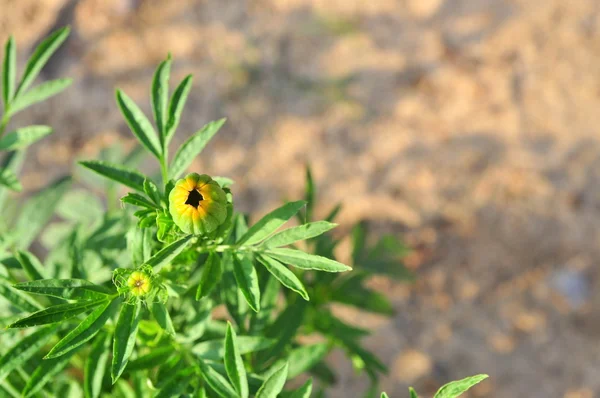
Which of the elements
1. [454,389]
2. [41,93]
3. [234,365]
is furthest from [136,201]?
[454,389]

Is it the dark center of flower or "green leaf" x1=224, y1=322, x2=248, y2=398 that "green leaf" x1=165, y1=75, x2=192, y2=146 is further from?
"green leaf" x1=224, y1=322, x2=248, y2=398

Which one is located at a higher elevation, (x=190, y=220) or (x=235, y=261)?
(x=190, y=220)

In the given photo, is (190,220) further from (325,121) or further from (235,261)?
(325,121)

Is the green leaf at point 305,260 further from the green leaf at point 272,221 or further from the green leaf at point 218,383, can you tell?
the green leaf at point 218,383

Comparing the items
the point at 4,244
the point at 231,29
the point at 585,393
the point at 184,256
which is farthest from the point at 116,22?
the point at 585,393

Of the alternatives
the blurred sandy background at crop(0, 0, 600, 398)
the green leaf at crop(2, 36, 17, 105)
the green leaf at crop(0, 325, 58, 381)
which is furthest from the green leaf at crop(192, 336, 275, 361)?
the blurred sandy background at crop(0, 0, 600, 398)

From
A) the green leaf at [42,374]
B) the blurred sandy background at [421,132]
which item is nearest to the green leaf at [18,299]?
the green leaf at [42,374]
